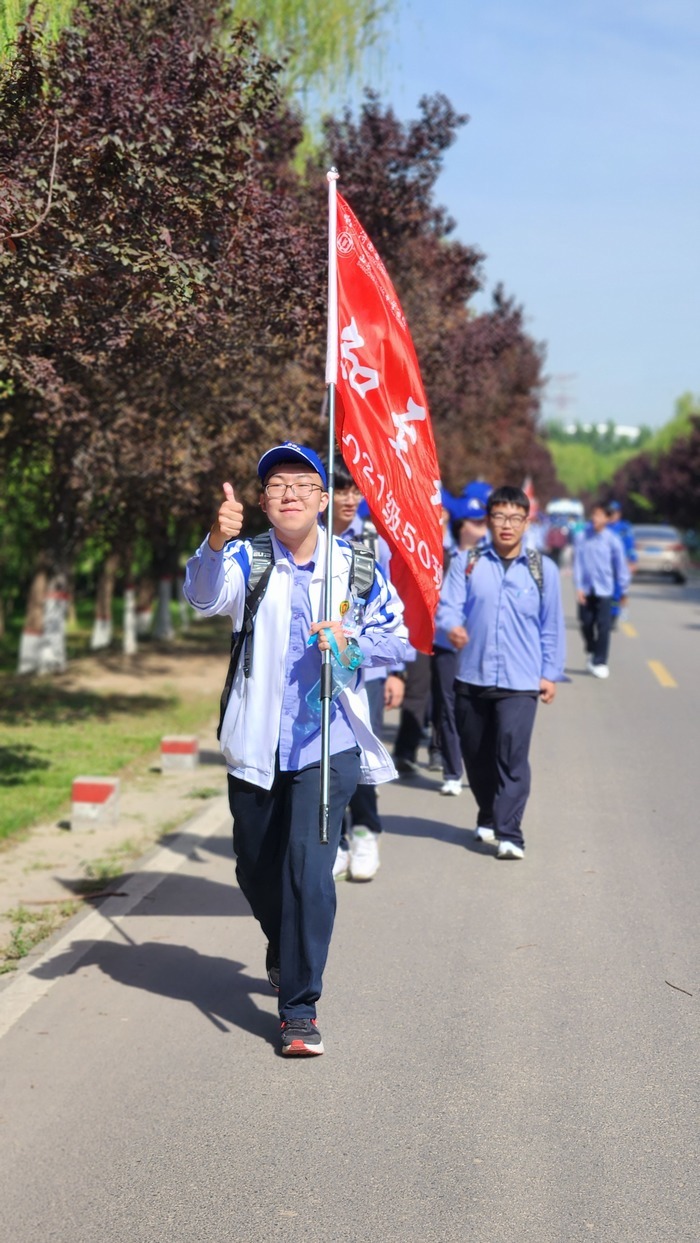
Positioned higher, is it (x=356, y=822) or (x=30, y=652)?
(x=356, y=822)

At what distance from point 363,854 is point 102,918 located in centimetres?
141

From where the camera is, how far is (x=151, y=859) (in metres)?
8.60

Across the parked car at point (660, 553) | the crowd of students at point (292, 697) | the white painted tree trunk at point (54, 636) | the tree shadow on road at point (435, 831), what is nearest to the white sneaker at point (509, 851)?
the tree shadow on road at point (435, 831)

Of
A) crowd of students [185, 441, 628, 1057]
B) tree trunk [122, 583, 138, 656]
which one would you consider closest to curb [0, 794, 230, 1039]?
crowd of students [185, 441, 628, 1057]

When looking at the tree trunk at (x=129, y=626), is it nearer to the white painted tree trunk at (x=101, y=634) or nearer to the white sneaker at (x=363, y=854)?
the white painted tree trunk at (x=101, y=634)

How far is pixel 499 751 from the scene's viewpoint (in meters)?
8.45

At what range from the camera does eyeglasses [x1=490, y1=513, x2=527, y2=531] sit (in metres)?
8.32

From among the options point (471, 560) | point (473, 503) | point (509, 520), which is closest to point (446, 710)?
point (473, 503)

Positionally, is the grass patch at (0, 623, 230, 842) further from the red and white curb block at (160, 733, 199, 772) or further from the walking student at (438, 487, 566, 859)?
the walking student at (438, 487, 566, 859)

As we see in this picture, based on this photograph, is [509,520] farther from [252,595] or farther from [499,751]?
[252,595]

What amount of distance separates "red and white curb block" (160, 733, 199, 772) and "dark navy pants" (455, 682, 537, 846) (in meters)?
3.55

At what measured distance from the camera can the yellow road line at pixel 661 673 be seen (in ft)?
59.2

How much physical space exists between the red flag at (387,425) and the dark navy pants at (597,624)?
1162cm

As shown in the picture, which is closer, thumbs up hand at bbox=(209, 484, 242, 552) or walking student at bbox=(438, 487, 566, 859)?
thumbs up hand at bbox=(209, 484, 242, 552)
